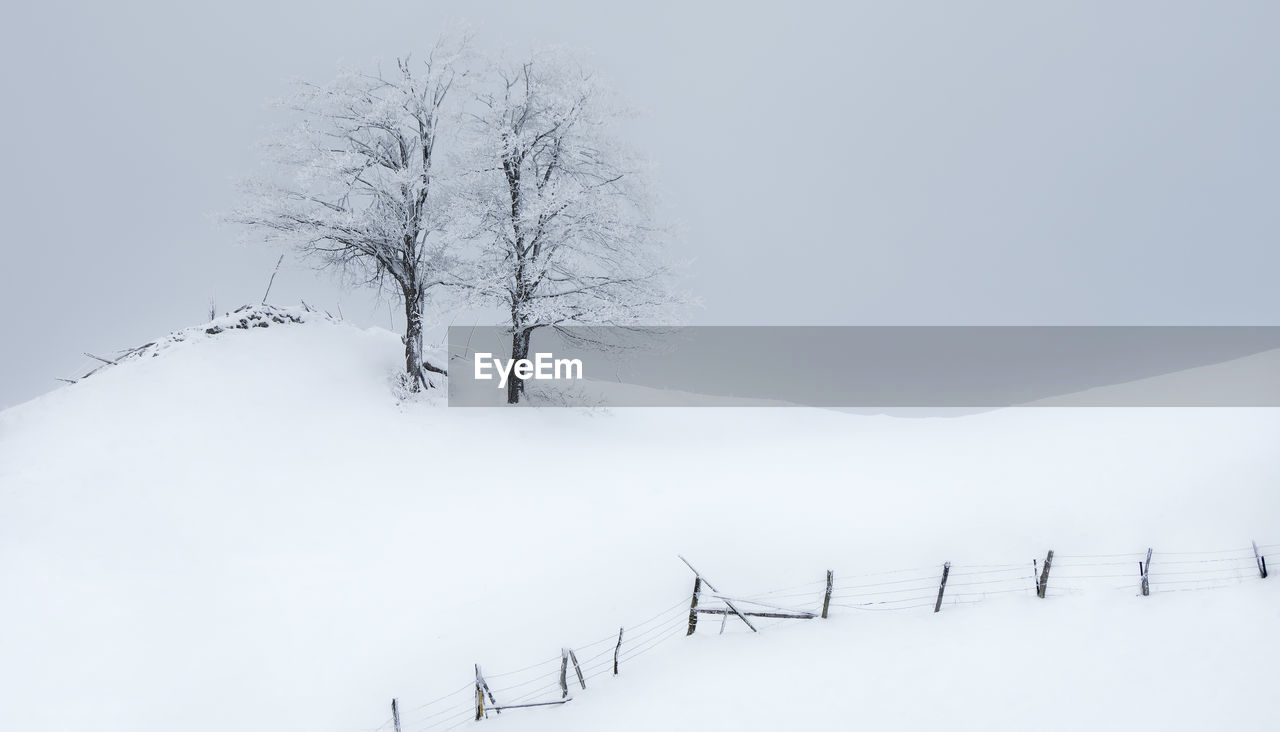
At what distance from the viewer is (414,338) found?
2153 cm

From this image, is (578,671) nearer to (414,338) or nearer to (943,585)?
(943,585)

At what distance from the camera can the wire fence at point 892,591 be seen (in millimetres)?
12461

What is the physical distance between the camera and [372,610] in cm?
1306

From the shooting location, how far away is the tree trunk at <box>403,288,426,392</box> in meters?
21.5

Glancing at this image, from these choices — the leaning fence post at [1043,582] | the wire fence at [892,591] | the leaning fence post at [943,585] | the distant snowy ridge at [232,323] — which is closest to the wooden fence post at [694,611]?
the wire fence at [892,591]

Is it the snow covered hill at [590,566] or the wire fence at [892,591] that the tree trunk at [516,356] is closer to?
the snow covered hill at [590,566]

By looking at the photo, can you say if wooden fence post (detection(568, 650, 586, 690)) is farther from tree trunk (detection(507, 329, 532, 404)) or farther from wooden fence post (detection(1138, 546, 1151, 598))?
tree trunk (detection(507, 329, 532, 404))

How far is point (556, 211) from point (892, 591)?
12.7m

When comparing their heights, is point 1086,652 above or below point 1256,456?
below

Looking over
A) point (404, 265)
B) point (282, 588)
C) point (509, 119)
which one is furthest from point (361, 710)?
point (509, 119)

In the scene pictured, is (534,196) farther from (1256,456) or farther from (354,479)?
(1256,456)

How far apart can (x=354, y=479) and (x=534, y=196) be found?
357 inches

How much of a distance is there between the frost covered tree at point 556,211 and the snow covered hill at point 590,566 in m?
3.64

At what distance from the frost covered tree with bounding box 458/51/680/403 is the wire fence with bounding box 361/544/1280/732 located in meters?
9.33
